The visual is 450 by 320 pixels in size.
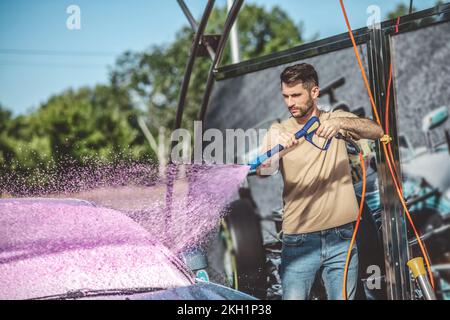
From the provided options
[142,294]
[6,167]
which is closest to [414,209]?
[142,294]

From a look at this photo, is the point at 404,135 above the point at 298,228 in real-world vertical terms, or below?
above

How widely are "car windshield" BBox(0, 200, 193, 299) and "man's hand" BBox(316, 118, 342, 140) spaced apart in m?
1.11

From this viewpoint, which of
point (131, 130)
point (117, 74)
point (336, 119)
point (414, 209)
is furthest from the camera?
point (117, 74)

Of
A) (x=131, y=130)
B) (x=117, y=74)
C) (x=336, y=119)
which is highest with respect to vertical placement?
(x=117, y=74)

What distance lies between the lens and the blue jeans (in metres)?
3.43

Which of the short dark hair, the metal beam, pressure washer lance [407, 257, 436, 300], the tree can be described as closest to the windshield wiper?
pressure washer lance [407, 257, 436, 300]

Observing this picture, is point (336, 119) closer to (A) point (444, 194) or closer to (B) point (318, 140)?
(B) point (318, 140)

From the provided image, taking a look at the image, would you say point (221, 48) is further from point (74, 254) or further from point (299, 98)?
point (74, 254)

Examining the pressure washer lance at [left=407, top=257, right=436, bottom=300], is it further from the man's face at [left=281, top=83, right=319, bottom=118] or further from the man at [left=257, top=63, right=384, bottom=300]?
the man's face at [left=281, top=83, right=319, bottom=118]

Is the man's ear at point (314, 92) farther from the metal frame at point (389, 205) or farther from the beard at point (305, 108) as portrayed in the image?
the metal frame at point (389, 205)

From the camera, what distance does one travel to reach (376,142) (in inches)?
136

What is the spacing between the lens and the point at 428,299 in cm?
289

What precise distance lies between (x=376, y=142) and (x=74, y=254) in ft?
6.12

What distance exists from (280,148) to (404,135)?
8.37 feet
